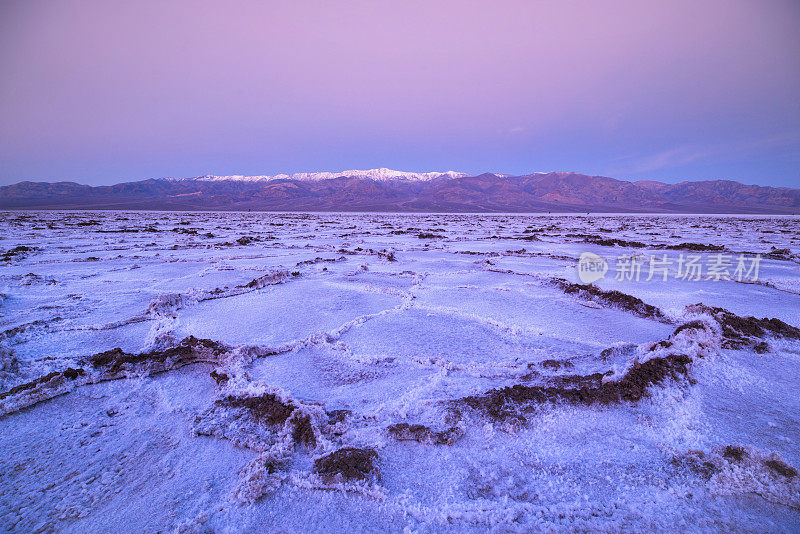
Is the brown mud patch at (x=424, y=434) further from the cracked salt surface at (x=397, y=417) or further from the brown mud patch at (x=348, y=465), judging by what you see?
the brown mud patch at (x=348, y=465)

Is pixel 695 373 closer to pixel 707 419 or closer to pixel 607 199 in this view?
pixel 707 419

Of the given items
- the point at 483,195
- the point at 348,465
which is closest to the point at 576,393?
the point at 348,465

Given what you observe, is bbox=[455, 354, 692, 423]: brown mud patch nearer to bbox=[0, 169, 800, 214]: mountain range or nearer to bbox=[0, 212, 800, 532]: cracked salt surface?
bbox=[0, 212, 800, 532]: cracked salt surface

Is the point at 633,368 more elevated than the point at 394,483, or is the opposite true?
the point at 633,368

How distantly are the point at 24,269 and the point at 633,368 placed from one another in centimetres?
980

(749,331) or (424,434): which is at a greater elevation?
(749,331)

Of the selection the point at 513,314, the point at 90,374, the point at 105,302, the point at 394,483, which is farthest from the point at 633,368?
the point at 105,302

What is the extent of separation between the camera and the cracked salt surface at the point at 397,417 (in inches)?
60.2

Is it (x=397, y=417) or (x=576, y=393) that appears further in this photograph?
(x=576, y=393)

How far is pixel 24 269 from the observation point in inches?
268

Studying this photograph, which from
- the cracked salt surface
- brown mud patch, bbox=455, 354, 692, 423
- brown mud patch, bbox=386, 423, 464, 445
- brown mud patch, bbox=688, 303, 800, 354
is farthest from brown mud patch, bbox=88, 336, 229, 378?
brown mud patch, bbox=688, 303, 800, 354

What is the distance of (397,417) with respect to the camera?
2125mm

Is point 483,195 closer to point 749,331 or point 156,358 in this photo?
point 749,331

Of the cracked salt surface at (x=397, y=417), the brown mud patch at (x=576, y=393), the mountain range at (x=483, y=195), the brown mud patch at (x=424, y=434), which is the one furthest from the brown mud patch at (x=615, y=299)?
the mountain range at (x=483, y=195)
